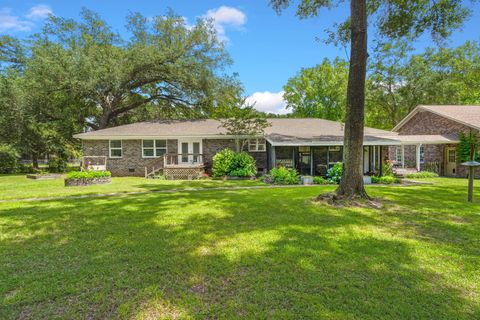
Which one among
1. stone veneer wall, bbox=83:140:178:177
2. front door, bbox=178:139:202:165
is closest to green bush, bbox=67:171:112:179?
stone veneer wall, bbox=83:140:178:177

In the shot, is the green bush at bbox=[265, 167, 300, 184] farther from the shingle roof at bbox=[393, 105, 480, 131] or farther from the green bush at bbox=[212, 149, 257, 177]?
the shingle roof at bbox=[393, 105, 480, 131]

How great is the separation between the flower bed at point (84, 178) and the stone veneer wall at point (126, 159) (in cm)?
417

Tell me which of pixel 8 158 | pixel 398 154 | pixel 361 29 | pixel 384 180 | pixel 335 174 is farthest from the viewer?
pixel 8 158

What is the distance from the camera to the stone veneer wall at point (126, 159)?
17.7 m

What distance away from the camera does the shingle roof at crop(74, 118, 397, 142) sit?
16031 mm

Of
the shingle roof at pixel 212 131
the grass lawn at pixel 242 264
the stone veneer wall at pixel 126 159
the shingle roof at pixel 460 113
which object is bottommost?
the grass lawn at pixel 242 264

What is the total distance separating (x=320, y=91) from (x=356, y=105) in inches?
1145

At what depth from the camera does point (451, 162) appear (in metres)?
18.3

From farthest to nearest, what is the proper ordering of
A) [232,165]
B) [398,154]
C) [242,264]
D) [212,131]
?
→ [398,154] → [212,131] → [232,165] → [242,264]

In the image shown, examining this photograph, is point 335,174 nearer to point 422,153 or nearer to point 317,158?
point 317,158

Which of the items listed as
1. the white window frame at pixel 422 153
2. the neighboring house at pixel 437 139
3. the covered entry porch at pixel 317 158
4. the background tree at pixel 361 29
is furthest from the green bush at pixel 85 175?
the white window frame at pixel 422 153

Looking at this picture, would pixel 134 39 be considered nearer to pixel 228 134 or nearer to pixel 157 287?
pixel 228 134

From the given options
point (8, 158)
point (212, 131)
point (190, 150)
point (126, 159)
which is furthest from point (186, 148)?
point (8, 158)

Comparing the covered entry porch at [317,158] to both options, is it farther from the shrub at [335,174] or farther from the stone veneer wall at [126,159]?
the stone veneer wall at [126,159]
